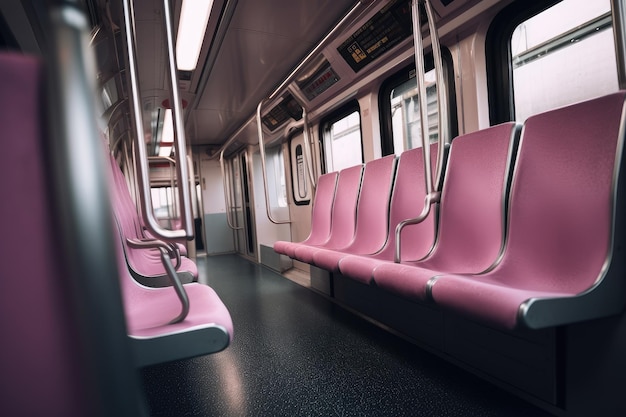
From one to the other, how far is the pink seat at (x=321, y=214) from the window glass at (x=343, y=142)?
0.43m

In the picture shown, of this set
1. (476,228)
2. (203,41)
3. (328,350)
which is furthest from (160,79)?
(476,228)

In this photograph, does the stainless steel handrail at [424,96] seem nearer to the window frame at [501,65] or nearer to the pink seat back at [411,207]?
the pink seat back at [411,207]

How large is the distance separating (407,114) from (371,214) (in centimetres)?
87

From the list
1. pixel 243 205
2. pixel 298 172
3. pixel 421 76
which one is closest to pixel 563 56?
pixel 421 76

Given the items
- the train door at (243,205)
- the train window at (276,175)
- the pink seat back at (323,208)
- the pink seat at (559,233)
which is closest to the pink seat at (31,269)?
the pink seat at (559,233)

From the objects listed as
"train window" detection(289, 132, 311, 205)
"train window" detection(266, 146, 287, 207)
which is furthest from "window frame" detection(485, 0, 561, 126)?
"train window" detection(266, 146, 287, 207)

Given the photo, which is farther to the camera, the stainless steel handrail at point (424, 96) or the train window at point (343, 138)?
the train window at point (343, 138)

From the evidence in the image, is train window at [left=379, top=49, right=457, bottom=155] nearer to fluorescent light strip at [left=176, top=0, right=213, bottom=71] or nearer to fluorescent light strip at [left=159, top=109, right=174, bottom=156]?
fluorescent light strip at [left=176, top=0, right=213, bottom=71]

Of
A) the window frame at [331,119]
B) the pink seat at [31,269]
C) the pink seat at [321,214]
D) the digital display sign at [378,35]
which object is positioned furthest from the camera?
the window frame at [331,119]

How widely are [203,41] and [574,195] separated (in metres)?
2.91

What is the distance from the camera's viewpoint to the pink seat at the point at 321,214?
3287 mm

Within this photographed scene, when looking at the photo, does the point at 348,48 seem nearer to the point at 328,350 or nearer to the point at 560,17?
the point at 560,17

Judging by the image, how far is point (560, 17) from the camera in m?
1.75

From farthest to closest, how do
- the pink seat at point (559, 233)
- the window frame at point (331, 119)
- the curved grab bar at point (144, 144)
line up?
the window frame at point (331, 119) → the pink seat at point (559, 233) → the curved grab bar at point (144, 144)
